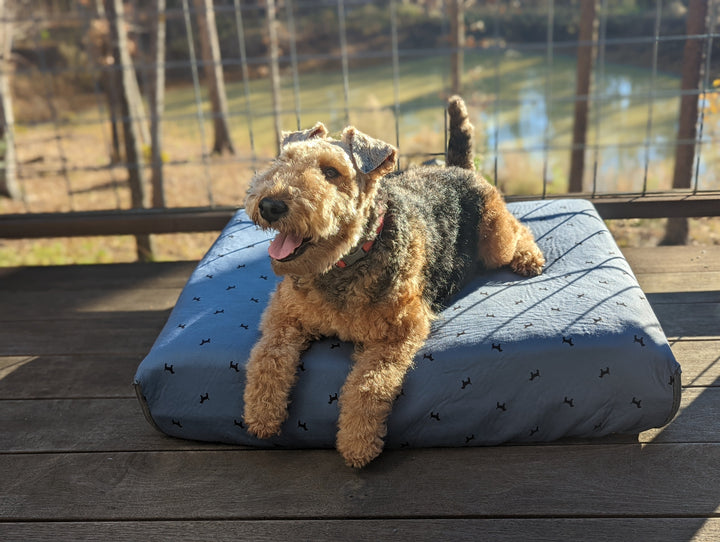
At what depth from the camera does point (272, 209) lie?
5.52ft

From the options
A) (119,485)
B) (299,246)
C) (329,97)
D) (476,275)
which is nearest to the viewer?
(299,246)

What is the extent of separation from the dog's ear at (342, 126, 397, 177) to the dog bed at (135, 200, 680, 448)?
0.61 meters

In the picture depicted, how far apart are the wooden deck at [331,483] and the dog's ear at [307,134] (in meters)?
1.04

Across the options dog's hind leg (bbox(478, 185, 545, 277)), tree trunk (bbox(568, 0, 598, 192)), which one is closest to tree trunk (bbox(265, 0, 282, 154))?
dog's hind leg (bbox(478, 185, 545, 277))

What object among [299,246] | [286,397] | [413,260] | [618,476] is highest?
[299,246]

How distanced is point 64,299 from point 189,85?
12.3 meters

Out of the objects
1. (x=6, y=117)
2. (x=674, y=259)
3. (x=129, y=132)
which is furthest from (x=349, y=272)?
(x=6, y=117)

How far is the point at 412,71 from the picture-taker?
13000 millimetres

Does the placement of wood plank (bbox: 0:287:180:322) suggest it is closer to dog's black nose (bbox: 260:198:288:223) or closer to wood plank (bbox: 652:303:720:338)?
dog's black nose (bbox: 260:198:288:223)

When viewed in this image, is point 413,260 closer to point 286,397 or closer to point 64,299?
point 286,397

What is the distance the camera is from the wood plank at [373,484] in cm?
173

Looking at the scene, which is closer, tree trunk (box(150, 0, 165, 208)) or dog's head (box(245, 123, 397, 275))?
dog's head (box(245, 123, 397, 275))

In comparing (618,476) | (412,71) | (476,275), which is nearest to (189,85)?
(412,71)

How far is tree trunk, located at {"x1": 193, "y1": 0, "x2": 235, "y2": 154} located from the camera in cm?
775
